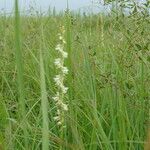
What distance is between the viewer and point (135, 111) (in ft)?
6.47

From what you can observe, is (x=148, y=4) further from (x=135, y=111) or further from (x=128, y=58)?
(x=135, y=111)

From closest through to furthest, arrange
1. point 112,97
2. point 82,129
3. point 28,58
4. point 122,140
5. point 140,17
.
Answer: point 122,140, point 82,129, point 112,97, point 140,17, point 28,58

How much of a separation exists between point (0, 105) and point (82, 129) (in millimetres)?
385

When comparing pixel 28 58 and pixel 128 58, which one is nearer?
pixel 128 58

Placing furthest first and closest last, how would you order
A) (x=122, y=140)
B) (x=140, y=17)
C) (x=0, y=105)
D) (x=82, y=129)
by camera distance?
(x=140, y=17) < (x=82, y=129) < (x=0, y=105) < (x=122, y=140)

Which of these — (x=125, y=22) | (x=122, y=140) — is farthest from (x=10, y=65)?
(x=122, y=140)

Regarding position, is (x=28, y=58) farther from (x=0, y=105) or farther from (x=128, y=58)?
(x=0, y=105)

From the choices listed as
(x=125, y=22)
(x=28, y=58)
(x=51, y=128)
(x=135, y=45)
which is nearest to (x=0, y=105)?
(x=51, y=128)

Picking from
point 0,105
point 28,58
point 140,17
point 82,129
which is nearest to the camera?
point 0,105

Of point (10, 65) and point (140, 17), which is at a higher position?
point (140, 17)

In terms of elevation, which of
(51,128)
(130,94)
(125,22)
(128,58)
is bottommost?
(51,128)

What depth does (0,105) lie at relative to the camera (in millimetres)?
1705

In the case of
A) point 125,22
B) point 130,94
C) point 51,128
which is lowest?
point 51,128

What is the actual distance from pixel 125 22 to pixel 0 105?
2.97ft
